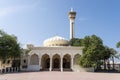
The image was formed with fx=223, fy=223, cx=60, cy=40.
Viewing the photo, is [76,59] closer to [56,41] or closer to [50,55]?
[50,55]

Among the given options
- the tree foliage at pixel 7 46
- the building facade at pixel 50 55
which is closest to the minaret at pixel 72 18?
the building facade at pixel 50 55

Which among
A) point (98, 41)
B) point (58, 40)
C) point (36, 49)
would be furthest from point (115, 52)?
point (36, 49)

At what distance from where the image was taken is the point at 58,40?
58.7m

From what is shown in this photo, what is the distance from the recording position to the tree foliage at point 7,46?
45844mm

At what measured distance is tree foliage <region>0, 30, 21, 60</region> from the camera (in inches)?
1805

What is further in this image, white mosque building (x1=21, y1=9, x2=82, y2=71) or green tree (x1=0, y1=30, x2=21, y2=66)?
white mosque building (x1=21, y1=9, x2=82, y2=71)

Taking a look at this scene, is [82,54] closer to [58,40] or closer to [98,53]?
[98,53]

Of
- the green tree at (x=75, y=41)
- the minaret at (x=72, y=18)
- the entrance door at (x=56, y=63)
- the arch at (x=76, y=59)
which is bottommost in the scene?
the entrance door at (x=56, y=63)

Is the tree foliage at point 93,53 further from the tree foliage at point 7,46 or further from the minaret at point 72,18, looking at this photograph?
the minaret at point 72,18

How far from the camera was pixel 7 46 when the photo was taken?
151ft

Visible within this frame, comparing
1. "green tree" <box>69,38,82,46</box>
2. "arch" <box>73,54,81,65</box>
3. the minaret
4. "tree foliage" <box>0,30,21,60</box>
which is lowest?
"arch" <box>73,54,81,65</box>

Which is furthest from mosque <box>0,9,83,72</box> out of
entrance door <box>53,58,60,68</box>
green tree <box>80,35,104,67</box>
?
green tree <box>80,35,104,67</box>

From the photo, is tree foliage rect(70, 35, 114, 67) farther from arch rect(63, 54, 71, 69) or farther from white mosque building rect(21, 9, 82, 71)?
arch rect(63, 54, 71, 69)

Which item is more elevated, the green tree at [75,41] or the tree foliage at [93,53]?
the green tree at [75,41]
